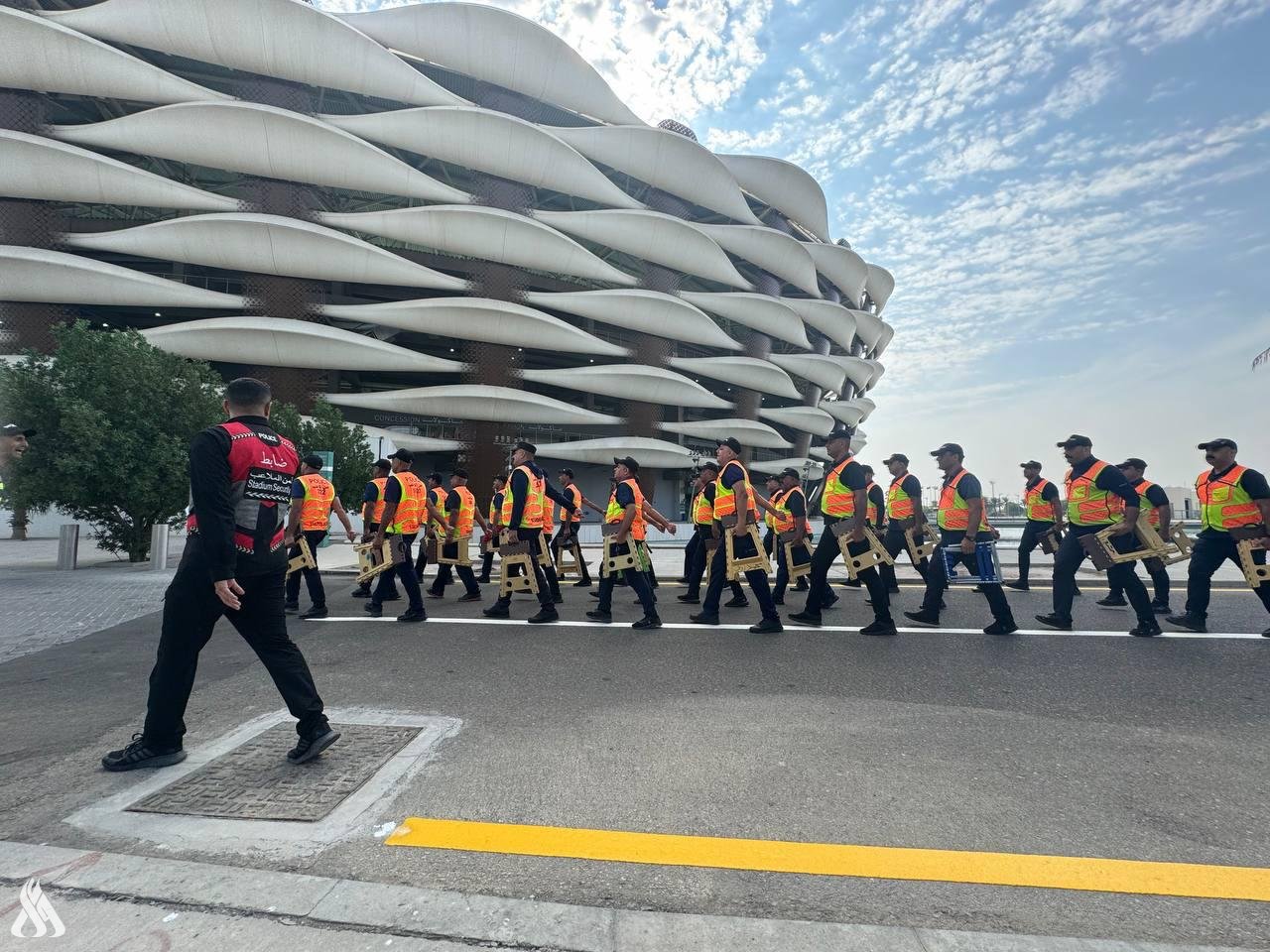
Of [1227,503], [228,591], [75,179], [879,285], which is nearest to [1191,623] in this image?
[1227,503]

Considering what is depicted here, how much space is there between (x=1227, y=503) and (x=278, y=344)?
28428 millimetres

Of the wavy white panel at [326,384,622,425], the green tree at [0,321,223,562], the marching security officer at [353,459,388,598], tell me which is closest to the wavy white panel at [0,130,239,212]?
the wavy white panel at [326,384,622,425]

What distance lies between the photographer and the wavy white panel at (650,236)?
30.4 m

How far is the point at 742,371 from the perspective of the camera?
1451 inches

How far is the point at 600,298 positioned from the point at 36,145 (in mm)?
21933

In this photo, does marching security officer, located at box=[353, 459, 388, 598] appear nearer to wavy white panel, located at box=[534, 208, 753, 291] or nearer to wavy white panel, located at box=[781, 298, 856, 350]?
wavy white panel, located at box=[534, 208, 753, 291]

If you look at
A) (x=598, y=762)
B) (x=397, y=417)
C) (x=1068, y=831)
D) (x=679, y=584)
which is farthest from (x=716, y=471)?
(x=397, y=417)

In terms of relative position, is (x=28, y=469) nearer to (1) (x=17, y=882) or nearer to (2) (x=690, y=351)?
(1) (x=17, y=882)

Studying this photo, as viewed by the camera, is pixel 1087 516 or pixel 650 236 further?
pixel 650 236

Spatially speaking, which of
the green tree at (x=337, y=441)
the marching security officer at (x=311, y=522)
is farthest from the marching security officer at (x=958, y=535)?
the green tree at (x=337, y=441)

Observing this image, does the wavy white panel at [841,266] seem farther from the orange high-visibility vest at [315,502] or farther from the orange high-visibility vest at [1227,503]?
the orange high-visibility vest at [315,502]

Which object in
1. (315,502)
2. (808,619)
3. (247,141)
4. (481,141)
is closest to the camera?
(808,619)

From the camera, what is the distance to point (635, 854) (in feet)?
6.84

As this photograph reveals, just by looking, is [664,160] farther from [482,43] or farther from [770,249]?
[482,43]
